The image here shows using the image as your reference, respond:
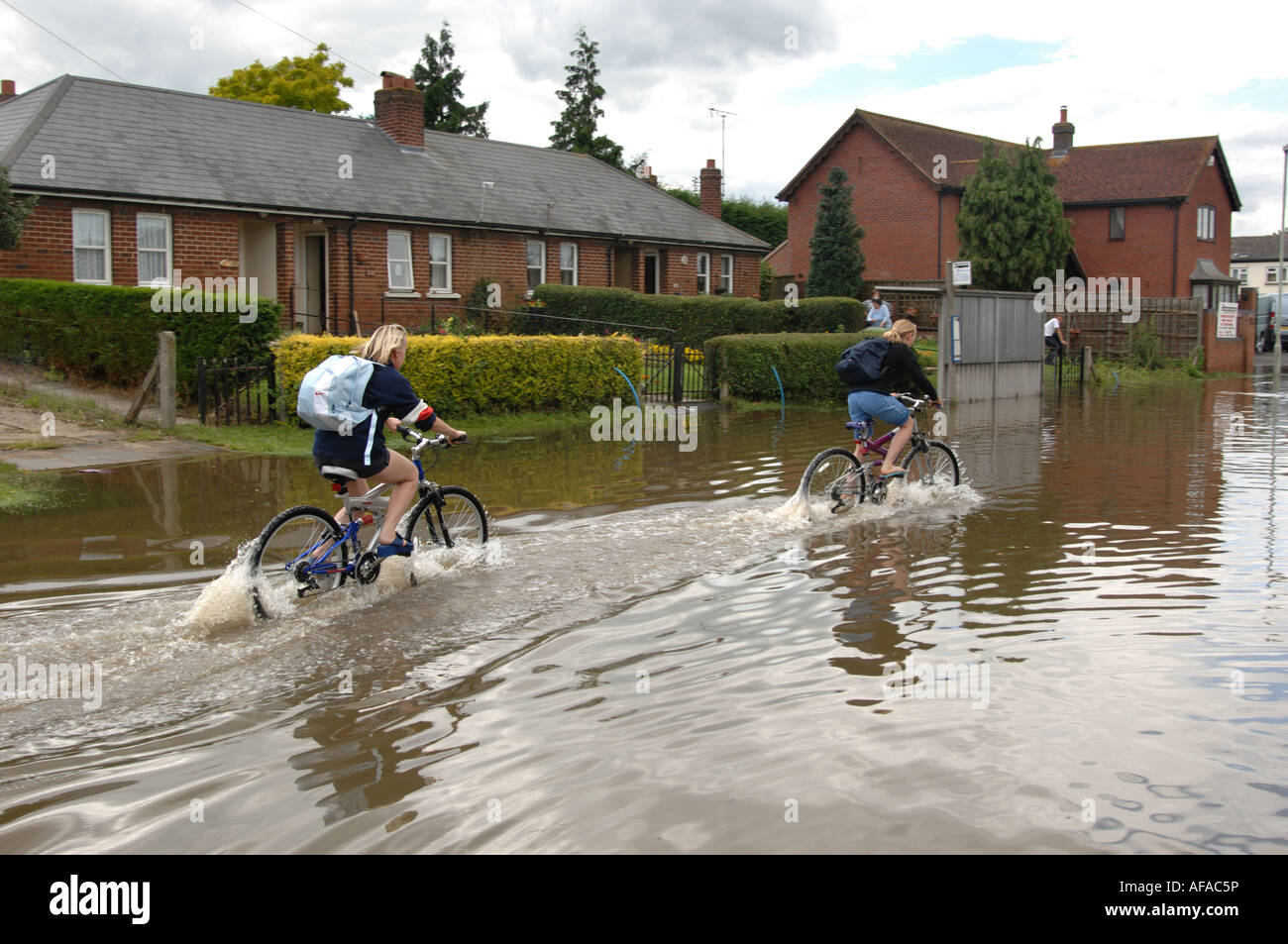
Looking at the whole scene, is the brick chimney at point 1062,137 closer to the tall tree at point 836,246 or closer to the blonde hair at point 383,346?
the tall tree at point 836,246

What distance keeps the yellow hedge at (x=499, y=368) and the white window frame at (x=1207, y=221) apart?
1378 inches

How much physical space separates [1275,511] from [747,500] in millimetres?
5134

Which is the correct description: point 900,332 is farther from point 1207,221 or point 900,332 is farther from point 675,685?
point 1207,221

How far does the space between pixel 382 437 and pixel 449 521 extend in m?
1.35

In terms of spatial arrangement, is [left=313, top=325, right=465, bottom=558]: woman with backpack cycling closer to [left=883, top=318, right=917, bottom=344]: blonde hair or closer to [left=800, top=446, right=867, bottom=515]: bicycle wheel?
[left=800, top=446, right=867, bottom=515]: bicycle wheel

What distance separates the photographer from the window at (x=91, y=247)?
22.2 m

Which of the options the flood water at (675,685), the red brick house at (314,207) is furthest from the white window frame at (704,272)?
the flood water at (675,685)

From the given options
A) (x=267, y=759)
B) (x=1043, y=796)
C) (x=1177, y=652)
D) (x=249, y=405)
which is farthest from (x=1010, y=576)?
(x=249, y=405)

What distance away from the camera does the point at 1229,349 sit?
125ft

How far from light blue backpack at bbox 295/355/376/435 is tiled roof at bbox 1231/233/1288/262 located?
9364cm

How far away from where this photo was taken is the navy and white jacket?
7.44 m

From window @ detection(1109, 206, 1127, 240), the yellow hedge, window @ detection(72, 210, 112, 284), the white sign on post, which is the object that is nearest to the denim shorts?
the yellow hedge
